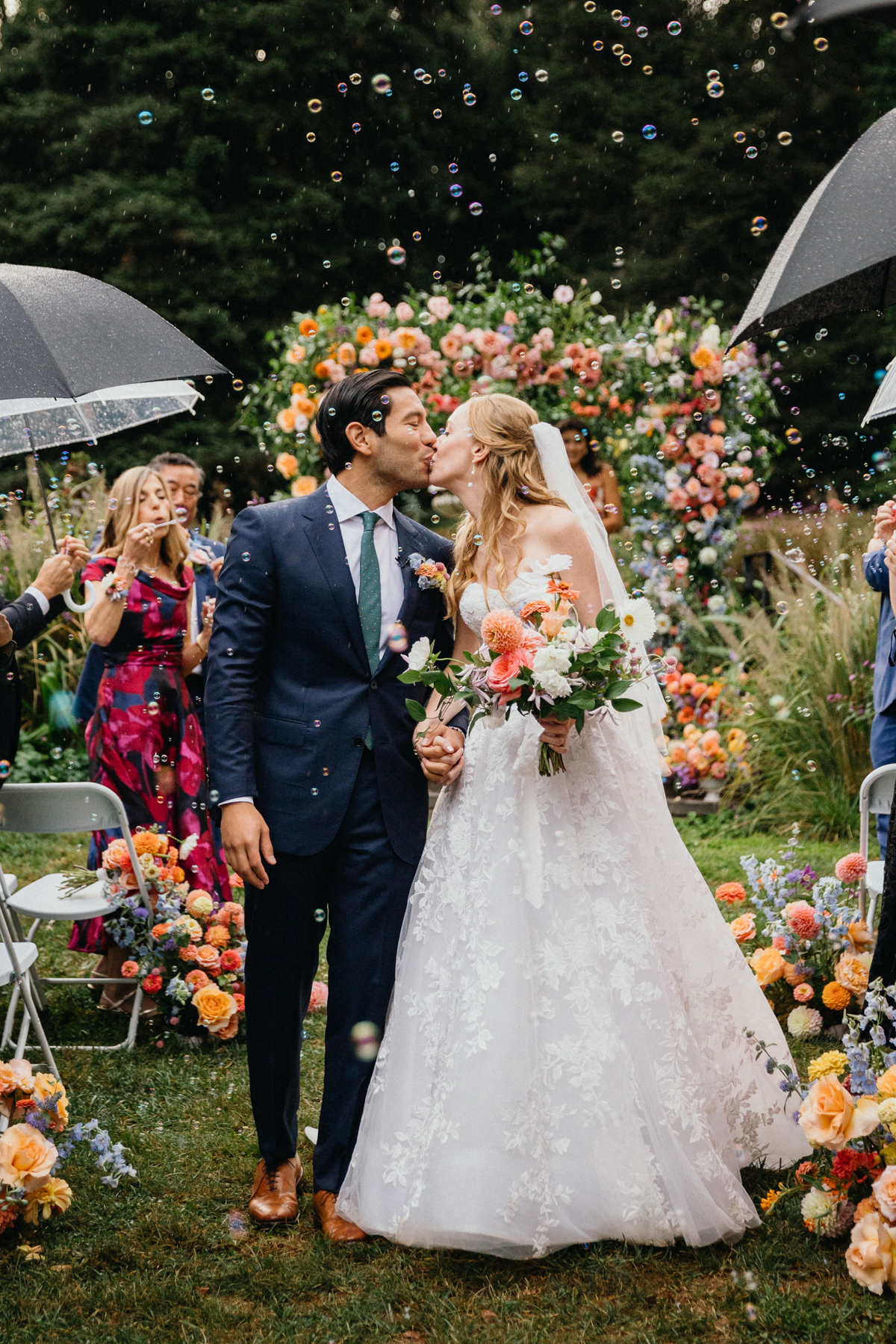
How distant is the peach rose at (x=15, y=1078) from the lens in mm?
2982

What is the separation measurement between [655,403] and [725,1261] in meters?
6.42

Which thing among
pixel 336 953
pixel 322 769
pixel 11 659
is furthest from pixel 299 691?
pixel 11 659

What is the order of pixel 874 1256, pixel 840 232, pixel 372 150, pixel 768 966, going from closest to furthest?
pixel 874 1256
pixel 840 232
pixel 768 966
pixel 372 150

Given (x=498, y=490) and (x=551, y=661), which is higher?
(x=498, y=490)

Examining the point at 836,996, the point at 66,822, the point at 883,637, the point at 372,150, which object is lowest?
the point at 836,996

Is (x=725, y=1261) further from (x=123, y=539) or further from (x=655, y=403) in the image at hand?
(x=655, y=403)

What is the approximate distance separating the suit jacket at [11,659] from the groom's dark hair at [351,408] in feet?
3.88

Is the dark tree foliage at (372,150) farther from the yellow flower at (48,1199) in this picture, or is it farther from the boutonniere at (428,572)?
the yellow flower at (48,1199)

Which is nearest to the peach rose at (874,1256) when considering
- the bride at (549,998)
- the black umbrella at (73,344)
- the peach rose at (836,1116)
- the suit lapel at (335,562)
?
the peach rose at (836,1116)

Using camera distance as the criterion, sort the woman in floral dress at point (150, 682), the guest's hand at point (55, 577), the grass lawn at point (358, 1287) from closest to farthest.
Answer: the grass lawn at point (358, 1287) → the guest's hand at point (55, 577) → the woman in floral dress at point (150, 682)

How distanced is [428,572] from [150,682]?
7.00 ft

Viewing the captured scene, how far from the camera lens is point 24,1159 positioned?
2.85 meters

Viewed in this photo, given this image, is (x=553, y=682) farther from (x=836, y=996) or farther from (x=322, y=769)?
(x=836, y=996)

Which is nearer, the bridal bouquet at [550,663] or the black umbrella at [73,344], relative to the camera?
the bridal bouquet at [550,663]
